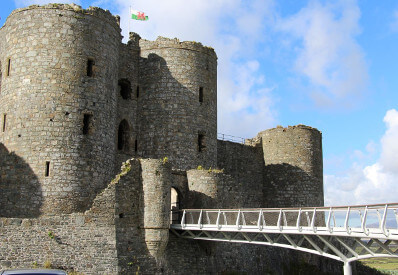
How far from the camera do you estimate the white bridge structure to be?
16.3 m

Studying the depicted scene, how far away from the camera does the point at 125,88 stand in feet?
97.1

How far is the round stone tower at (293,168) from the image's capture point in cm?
3491

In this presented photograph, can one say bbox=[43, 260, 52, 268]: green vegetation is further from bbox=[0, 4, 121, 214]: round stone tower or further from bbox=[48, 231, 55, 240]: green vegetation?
bbox=[0, 4, 121, 214]: round stone tower

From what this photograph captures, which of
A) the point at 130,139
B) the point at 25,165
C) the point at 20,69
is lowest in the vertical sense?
the point at 25,165

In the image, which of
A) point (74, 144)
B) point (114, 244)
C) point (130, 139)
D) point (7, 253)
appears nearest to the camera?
point (7, 253)

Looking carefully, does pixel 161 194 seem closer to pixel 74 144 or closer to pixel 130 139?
pixel 74 144

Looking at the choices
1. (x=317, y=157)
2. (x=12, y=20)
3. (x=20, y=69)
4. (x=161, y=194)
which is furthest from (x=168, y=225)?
(x=317, y=157)

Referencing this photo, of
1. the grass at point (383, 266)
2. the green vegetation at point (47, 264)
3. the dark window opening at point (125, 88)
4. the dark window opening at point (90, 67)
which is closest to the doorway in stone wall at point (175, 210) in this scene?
the dark window opening at point (125, 88)

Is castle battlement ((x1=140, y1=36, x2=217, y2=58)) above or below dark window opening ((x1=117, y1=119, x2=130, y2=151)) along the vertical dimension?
above

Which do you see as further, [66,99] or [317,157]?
[317,157]

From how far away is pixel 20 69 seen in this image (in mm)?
24484

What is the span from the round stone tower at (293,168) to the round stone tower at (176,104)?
6.30 meters

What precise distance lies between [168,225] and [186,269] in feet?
8.90

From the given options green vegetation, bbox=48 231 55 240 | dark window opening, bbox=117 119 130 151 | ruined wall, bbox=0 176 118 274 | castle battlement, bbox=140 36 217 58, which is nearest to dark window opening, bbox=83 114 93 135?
ruined wall, bbox=0 176 118 274
